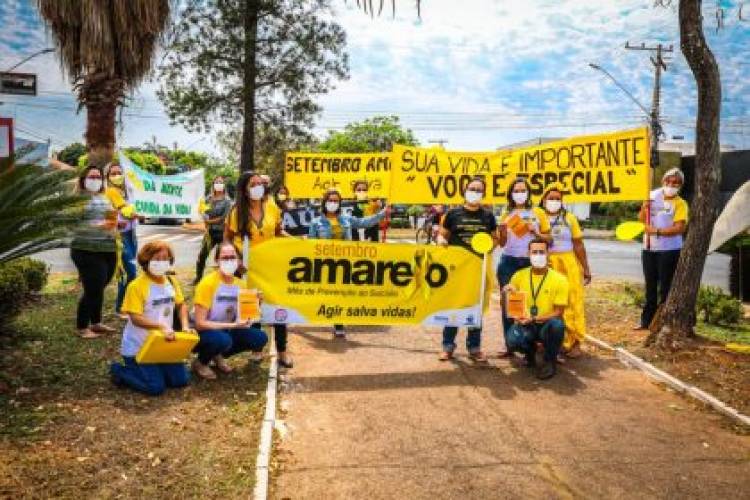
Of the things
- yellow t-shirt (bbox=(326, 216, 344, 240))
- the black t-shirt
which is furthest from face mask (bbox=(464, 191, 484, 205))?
yellow t-shirt (bbox=(326, 216, 344, 240))

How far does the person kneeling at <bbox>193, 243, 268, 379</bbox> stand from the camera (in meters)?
6.00

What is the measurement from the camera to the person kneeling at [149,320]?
5586 mm

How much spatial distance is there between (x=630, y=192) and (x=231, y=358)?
4.90 m

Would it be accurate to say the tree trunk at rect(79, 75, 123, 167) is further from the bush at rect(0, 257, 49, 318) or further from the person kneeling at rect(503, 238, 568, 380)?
the person kneeling at rect(503, 238, 568, 380)

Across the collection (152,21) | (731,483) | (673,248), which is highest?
(152,21)

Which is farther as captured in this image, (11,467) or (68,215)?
(68,215)

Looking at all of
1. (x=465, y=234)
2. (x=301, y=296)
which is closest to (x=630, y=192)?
(x=465, y=234)

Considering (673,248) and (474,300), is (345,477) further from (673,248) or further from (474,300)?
(673,248)

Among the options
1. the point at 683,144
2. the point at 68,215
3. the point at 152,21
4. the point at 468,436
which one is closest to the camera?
the point at 468,436

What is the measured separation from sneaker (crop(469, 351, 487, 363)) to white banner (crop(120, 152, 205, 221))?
5.62 meters

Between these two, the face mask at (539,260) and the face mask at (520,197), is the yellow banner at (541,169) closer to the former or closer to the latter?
the face mask at (520,197)

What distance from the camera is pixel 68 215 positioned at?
17.4ft

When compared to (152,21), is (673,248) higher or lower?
lower

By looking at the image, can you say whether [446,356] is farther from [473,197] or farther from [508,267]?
[473,197]
